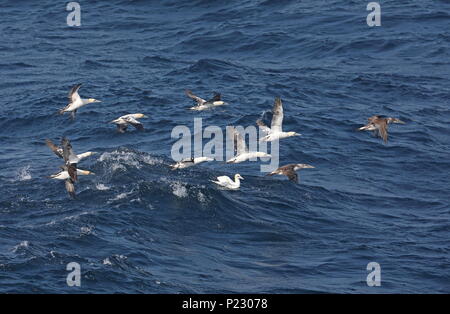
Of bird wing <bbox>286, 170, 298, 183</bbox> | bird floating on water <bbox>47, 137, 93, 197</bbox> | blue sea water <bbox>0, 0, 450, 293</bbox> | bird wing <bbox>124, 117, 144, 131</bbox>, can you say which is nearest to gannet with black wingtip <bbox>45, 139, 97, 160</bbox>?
bird floating on water <bbox>47, 137, 93, 197</bbox>

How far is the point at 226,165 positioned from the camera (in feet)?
122

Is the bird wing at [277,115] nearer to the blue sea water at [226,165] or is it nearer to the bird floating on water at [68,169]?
the blue sea water at [226,165]

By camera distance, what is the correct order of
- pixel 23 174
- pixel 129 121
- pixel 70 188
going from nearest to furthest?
pixel 70 188 < pixel 23 174 < pixel 129 121

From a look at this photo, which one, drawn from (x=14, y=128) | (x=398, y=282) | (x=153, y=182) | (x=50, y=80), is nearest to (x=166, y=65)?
(x=50, y=80)

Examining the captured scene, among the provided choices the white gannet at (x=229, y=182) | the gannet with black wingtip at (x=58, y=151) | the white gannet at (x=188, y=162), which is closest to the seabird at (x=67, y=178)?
the gannet with black wingtip at (x=58, y=151)

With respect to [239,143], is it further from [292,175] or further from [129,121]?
[129,121]

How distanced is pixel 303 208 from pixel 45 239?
918cm

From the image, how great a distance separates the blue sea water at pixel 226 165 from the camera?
96.1 feet

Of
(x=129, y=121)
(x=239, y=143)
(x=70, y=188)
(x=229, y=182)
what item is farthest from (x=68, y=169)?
(x=239, y=143)

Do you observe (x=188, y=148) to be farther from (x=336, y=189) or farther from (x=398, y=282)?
(x=398, y=282)

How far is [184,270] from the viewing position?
94.5ft

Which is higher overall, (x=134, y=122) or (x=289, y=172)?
(x=134, y=122)

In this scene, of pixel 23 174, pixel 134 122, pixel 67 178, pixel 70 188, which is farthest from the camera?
pixel 134 122

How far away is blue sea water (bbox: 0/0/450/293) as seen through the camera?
29.3 m
